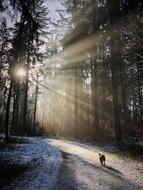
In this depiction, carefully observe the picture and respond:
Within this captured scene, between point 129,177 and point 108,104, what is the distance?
28.8 m

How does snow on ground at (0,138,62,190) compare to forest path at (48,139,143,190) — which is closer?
forest path at (48,139,143,190)

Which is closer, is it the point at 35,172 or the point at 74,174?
the point at 74,174

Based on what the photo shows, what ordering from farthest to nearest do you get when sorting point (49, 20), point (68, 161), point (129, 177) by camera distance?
point (49, 20)
point (68, 161)
point (129, 177)

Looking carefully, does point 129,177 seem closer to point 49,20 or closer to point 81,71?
point 49,20

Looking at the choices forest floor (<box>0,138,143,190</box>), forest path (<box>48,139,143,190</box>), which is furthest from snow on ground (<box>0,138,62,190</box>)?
forest path (<box>48,139,143,190</box>)

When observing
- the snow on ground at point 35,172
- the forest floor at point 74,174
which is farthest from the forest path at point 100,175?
the snow on ground at point 35,172

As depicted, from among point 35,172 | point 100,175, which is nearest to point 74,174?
point 100,175

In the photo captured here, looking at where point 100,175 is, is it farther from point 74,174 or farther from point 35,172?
point 35,172

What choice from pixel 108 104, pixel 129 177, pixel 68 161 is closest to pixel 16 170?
pixel 68 161

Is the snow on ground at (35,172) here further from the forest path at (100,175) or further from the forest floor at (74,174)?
the forest path at (100,175)

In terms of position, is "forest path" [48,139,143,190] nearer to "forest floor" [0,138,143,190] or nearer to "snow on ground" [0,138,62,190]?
"forest floor" [0,138,143,190]

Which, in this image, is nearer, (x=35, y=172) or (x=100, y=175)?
(x=100, y=175)

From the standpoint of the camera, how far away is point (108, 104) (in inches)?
1510

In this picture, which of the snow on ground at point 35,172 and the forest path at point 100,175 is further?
the snow on ground at point 35,172
